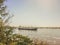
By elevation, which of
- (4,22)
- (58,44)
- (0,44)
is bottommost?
(58,44)

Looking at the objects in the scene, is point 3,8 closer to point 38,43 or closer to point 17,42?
point 17,42

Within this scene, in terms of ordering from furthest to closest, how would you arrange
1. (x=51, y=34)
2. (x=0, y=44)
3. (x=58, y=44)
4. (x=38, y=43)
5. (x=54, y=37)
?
1. (x=51, y=34)
2. (x=54, y=37)
3. (x=58, y=44)
4. (x=38, y=43)
5. (x=0, y=44)

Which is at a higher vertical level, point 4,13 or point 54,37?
point 4,13

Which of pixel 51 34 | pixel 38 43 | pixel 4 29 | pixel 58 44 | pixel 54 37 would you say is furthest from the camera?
pixel 51 34

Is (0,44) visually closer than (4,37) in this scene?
Yes

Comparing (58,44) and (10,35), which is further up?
(10,35)

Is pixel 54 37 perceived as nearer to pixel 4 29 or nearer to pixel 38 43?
pixel 38 43

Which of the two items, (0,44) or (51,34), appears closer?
(0,44)

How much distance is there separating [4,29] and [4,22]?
204 mm

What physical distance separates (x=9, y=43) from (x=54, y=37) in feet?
10.9

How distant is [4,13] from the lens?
5.91 m

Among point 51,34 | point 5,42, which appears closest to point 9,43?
point 5,42

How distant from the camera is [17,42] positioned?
6.14m

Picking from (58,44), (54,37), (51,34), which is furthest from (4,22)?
(51,34)
